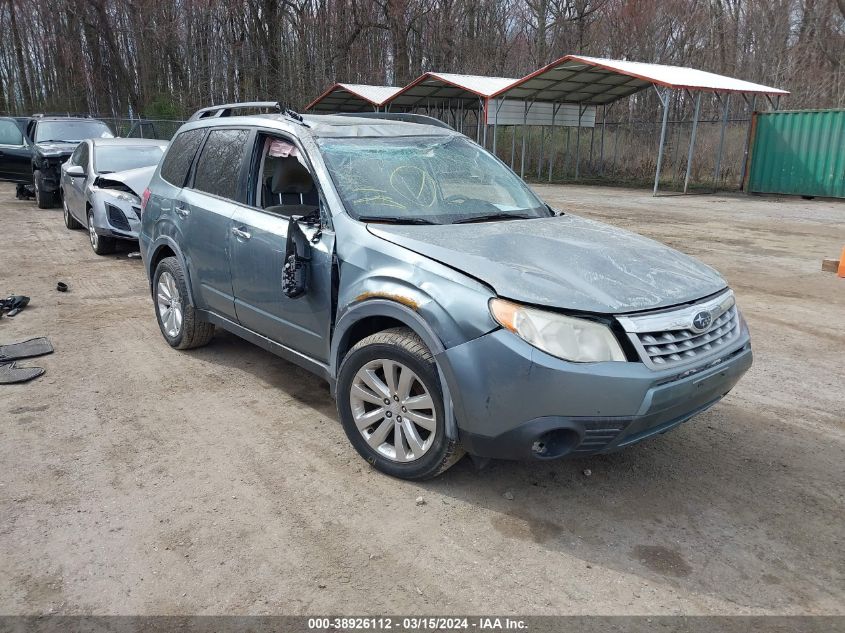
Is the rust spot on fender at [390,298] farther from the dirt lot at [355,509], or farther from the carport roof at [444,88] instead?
the carport roof at [444,88]

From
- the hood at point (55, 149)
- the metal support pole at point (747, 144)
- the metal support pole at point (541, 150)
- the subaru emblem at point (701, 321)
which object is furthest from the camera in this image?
the metal support pole at point (541, 150)

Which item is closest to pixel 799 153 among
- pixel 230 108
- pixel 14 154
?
pixel 230 108

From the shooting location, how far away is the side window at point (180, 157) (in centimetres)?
532

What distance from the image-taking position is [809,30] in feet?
91.1

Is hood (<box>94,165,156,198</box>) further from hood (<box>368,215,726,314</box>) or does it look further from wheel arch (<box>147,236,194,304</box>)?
hood (<box>368,215,726,314</box>)

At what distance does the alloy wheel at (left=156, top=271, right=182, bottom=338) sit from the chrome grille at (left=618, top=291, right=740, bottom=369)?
3671 mm

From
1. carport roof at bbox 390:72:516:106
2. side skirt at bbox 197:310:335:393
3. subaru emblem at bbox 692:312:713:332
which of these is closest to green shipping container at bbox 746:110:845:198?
carport roof at bbox 390:72:516:106

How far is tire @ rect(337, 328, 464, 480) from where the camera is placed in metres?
3.25

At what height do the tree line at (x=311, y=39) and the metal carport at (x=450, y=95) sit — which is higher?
the tree line at (x=311, y=39)

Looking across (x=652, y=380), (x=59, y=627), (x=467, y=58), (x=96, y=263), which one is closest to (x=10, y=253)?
(x=96, y=263)

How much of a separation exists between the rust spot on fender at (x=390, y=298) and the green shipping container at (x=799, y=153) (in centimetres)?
1834

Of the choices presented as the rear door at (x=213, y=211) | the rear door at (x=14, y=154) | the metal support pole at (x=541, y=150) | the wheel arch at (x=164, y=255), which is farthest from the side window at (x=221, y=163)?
the metal support pole at (x=541, y=150)

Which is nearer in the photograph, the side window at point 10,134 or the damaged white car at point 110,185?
the damaged white car at point 110,185

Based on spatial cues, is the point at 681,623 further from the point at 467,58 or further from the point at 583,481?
the point at 467,58
